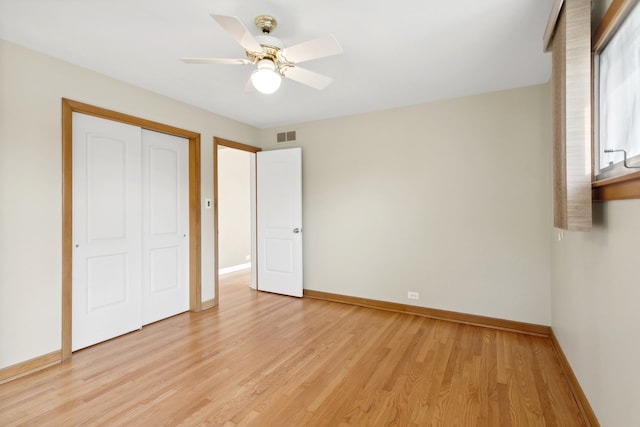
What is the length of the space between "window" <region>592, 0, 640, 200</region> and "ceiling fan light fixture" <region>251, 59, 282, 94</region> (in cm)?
178

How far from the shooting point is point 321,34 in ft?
7.09

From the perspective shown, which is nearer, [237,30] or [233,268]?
[237,30]

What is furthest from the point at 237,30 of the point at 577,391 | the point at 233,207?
the point at 233,207

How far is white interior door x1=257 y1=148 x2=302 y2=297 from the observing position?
4328mm

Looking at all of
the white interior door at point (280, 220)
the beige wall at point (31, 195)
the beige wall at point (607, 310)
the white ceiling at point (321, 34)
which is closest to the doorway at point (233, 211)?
the white interior door at point (280, 220)

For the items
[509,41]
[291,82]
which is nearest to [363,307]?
[291,82]

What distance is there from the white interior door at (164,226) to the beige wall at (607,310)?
382 centimetres

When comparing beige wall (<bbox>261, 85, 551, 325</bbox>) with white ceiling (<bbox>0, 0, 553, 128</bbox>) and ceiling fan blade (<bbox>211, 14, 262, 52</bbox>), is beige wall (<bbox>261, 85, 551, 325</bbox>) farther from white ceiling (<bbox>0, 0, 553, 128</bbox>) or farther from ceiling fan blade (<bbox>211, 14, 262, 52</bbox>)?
ceiling fan blade (<bbox>211, 14, 262, 52</bbox>)

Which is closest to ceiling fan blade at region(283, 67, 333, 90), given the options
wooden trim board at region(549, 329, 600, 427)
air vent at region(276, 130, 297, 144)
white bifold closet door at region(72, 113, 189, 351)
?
white bifold closet door at region(72, 113, 189, 351)

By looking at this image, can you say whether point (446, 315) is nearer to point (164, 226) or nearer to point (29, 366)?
point (164, 226)

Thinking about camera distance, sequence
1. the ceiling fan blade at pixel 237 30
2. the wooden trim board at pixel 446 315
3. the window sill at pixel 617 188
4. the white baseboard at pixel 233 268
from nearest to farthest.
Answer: the window sill at pixel 617 188 < the ceiling fan blade at pixel 237 30 < the wooden trim board at pixel 446 315 < the white baseboard at pixel 233 268

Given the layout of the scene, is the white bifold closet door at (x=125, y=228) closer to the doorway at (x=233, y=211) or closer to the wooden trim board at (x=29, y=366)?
the wooden trim board at (x=29, y=366)

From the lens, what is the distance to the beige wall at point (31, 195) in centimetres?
223

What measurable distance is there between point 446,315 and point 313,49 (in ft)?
10.1
